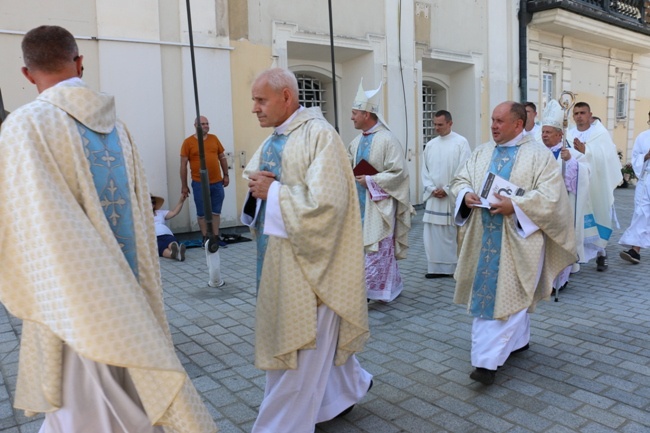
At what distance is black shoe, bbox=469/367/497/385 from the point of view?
12.2ft

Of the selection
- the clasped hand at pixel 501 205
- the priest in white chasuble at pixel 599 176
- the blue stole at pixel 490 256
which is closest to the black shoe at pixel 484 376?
the blue stole at pixel 490 256

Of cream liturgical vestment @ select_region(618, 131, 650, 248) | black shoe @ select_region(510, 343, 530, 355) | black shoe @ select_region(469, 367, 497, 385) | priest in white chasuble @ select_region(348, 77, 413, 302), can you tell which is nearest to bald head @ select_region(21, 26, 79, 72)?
black shoe @ select_region(469, 367, 497, 385)

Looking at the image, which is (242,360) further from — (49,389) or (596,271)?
(596,271)

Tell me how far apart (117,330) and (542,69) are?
626 inches

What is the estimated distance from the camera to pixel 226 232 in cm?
952

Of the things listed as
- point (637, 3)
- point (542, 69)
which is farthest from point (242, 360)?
point (637, 3)

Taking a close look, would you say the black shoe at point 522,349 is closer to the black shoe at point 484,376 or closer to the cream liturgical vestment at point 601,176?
the black shoe at point 484,376

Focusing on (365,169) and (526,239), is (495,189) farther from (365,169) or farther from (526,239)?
(365,169)

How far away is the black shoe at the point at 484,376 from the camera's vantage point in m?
3.72

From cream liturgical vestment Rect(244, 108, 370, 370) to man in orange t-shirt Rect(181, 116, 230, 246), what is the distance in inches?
225

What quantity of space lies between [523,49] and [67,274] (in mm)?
14689

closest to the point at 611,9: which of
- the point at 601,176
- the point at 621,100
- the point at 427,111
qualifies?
the point at 621,100

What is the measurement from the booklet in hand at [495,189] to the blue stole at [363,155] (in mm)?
1833

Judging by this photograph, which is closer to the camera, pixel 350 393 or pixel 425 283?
pixel 350 393
